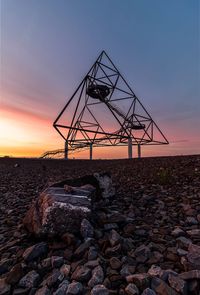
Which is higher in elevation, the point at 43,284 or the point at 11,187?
the point at 11,187

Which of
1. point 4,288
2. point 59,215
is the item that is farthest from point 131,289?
point 59,215

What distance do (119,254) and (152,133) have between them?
1745 cm

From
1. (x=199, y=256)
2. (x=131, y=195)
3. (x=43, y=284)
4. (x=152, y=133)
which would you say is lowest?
(x=43, y=284)

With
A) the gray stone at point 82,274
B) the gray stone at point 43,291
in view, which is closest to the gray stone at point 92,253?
the gray stone at point 82,274

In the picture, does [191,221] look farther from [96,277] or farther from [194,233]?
[96,277]

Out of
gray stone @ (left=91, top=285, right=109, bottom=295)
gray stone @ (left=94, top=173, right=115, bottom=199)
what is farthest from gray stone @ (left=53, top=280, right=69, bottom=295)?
gray stone @ (left=94, top=173, right=115, bottom=199)

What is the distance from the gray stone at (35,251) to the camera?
8.05 ft

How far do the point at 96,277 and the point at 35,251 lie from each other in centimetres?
87

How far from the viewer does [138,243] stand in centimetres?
264

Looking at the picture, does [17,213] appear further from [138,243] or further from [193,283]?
[193,283]

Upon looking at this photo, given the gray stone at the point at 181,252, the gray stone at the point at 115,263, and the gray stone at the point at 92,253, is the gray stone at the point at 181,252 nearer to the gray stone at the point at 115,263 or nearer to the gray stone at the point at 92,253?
the gray stone at the point at 115,263

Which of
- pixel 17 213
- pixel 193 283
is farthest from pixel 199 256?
pixel 17 213

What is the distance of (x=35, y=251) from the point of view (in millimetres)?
2514

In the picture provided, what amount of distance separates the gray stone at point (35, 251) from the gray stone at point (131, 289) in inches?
44.0
